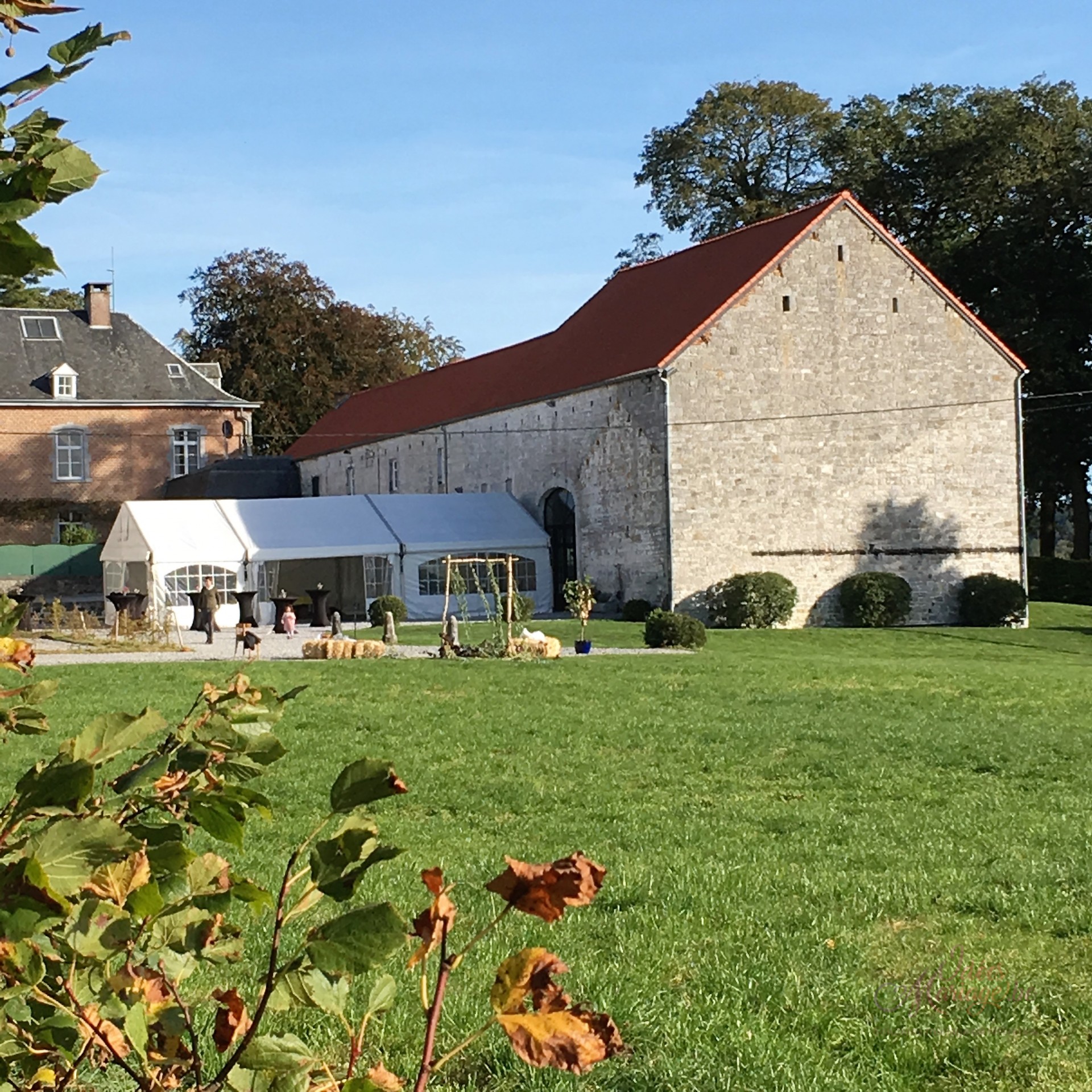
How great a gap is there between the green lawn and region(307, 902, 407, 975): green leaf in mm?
2602

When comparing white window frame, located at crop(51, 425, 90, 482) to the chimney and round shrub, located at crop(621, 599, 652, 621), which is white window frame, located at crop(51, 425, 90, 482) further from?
round shrub, located at crop(621, 599, 652, 621)

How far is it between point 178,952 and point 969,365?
35.1 metres

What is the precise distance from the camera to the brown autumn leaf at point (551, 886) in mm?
1545

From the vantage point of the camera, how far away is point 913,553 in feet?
113

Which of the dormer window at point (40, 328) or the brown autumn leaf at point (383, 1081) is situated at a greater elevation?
the dormer window at point (40, 328)

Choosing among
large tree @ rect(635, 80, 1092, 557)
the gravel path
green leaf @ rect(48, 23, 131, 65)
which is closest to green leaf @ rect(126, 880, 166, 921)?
green leaf @ rect(48, 23, 131, 65)

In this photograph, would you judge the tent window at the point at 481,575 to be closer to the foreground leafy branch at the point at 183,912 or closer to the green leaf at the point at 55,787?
the foreground leafy branch at the point at 183,912

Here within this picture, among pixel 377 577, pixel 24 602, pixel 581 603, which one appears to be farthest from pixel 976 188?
pixel 24 602

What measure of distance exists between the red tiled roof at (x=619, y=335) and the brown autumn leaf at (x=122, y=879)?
31.0 meters

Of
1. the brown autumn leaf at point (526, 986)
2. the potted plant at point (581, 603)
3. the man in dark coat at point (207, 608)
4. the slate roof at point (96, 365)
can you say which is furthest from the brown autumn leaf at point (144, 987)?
the slate roof at point (96, 365)

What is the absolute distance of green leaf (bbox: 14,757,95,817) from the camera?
1.51 m

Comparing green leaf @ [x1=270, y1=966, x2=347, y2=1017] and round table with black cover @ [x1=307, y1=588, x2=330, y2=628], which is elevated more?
green leaf @ [x1=270, y1=966, x2=347, y2=1017]

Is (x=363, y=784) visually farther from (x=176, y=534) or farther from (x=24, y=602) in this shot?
(x=176, y=534)

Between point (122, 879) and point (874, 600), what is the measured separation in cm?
3248
